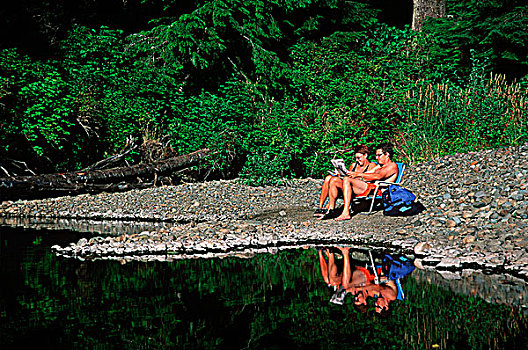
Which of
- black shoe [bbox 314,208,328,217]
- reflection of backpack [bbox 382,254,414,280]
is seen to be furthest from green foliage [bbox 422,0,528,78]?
reflection of backpack [bbox 382,254,414,280]

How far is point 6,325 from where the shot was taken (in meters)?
4.18

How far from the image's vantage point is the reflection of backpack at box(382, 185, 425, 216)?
318 inches

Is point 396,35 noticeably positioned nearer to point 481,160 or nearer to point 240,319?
point 481,160

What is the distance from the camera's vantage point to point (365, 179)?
8344 millimetres

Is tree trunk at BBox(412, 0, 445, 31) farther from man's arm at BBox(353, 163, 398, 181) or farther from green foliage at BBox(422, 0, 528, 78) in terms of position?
man's arm at BBox(353, 163, 398, 181)

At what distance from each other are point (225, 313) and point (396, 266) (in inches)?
84.3

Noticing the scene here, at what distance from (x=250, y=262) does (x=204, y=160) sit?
23.6ft

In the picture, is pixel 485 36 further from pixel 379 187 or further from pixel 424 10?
pixel 379 187

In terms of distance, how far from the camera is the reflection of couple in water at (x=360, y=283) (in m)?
4.63

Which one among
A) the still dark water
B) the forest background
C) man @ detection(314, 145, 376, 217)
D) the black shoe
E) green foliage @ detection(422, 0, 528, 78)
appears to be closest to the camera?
the still dark water

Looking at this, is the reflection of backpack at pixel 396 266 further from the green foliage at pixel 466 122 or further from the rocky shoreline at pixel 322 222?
the green foliage at pixel 466 122

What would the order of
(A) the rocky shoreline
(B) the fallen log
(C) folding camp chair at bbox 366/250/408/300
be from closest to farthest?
(C) folding camp chair at bbox 366/250/408/300, (A) the rocky shoreline, (B) the fallen log

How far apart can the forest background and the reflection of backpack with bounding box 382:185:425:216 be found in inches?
152

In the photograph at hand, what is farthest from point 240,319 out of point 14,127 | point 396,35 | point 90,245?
point 396,35
